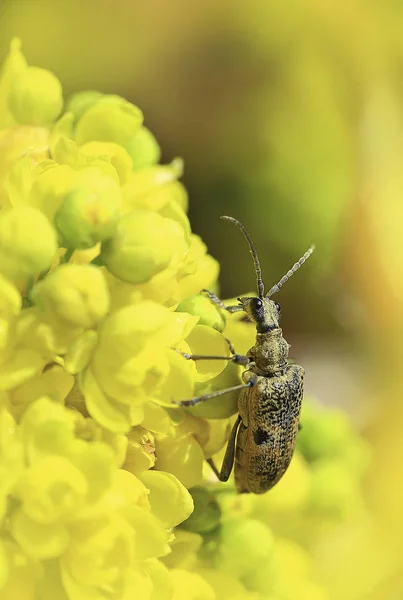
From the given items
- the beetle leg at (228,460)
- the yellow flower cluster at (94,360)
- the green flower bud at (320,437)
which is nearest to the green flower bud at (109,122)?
the yellow flower cluster at (94,360)

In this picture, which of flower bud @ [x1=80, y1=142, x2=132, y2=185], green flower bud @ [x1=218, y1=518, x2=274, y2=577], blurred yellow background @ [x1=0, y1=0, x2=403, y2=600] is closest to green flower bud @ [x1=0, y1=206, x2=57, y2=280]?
flower bud @ [x1=80, y1=142, x2=132, y2=185]

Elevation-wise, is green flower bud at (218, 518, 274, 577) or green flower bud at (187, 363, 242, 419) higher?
green flower bud at (187, 363, 242, 419)

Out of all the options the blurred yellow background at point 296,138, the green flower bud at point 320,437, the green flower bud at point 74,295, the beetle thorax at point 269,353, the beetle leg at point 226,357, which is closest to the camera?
the green flower bud at point 74,295

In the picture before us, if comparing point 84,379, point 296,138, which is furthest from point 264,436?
point 296,138

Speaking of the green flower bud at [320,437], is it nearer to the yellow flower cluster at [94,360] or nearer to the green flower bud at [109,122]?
the yellow flower cluster at [94,360]

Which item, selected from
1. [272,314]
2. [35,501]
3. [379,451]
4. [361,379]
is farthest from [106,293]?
[361,379]

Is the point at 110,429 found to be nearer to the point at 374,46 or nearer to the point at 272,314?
the point at 272,314

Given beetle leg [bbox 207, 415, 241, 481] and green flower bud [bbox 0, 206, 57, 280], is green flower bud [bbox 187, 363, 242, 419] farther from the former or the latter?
green flower bud [bbox 0, 206, 57, 280]

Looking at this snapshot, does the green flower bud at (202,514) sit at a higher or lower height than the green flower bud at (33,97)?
lower

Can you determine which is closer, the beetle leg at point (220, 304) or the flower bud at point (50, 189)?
the flower bud at point (50, 189)
